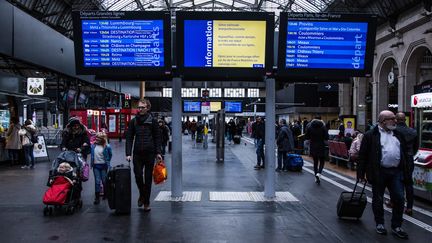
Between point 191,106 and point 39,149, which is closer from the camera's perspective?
point 39,149

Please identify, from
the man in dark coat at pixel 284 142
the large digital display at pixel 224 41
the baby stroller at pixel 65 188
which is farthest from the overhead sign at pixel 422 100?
the baby stroller at pixel 65 188

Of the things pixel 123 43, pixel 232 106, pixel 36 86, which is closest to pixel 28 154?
pixel 36 86

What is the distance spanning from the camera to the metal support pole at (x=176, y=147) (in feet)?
29.1

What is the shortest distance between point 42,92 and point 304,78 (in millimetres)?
12538

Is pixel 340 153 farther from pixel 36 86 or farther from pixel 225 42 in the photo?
pixel 36 86

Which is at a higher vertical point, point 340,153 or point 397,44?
point 397,44

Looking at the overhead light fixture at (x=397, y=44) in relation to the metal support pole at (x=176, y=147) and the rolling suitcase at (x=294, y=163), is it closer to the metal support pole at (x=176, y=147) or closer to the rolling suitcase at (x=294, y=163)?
the rolling suitcase at (x=294, y=163)

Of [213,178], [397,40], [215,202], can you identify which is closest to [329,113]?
[397,40]

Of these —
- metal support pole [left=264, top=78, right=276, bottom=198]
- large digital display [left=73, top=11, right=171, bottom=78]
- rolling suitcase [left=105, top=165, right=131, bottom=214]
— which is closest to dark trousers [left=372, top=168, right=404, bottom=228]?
metal support pole [left=264, top=78, right=276, bottom=198]

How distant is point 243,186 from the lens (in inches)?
422

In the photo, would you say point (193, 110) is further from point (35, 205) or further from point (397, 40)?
point (35, 205)

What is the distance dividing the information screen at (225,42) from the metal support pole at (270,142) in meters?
0.71

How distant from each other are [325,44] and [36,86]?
524 inches

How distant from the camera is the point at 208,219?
277 inches
